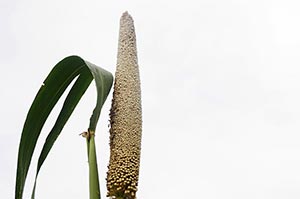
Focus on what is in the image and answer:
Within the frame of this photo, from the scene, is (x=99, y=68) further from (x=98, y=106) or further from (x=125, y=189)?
(x=125, y=189)

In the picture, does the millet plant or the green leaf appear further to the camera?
the green leaf

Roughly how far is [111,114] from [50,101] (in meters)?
0.19

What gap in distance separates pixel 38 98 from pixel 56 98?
54 mm

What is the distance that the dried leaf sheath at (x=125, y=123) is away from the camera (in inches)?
44.2

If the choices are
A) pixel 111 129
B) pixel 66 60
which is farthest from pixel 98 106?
pixel 66 60

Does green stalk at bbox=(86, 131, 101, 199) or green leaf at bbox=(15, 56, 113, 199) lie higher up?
green leaf at bbox=(15, 56, 113, 199)

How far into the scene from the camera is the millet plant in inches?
44.6

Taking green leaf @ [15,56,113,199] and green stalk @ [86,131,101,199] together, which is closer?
green stalk @ [86,131,101,199]

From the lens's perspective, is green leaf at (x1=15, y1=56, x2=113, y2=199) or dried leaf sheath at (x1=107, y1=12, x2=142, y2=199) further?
green leaf at (x1=15, y1=56, x2=113, y2=199)

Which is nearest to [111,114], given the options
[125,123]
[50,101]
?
[125,123]

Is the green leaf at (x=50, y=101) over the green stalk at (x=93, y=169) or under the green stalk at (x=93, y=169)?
over

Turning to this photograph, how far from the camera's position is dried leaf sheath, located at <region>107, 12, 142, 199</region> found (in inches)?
44.2

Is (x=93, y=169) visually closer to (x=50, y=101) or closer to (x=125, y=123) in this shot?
(x=125, y=123)

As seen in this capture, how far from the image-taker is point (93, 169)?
1159mm
